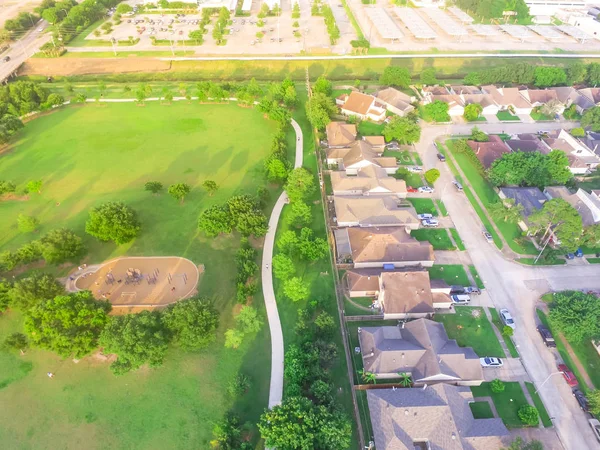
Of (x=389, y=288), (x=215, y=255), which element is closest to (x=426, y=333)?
(x=389, y=288)

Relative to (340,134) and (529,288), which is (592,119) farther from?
(340,134)

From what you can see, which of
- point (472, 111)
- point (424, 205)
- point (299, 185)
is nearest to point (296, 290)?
point (299, 185)

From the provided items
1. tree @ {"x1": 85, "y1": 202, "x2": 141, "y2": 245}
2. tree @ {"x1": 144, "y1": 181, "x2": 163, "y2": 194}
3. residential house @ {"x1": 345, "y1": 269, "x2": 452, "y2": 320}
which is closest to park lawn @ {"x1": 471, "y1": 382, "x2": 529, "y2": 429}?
residential house @ {"x1": 345, "y1": 269, "x2": 452, "y2": 320}

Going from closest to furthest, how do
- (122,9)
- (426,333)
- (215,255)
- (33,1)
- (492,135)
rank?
(426,333) → (215,255) → (492,135) → (122,9) → (33,1)

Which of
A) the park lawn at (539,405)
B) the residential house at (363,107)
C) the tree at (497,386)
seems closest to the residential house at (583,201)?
the park lawn at (539,405)

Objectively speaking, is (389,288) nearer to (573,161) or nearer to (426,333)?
(426,333)

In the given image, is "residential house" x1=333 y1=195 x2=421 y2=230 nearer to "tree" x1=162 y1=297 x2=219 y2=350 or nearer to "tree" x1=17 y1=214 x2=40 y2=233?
"tree" x1=162 y1=297 x2=219 y2=350
